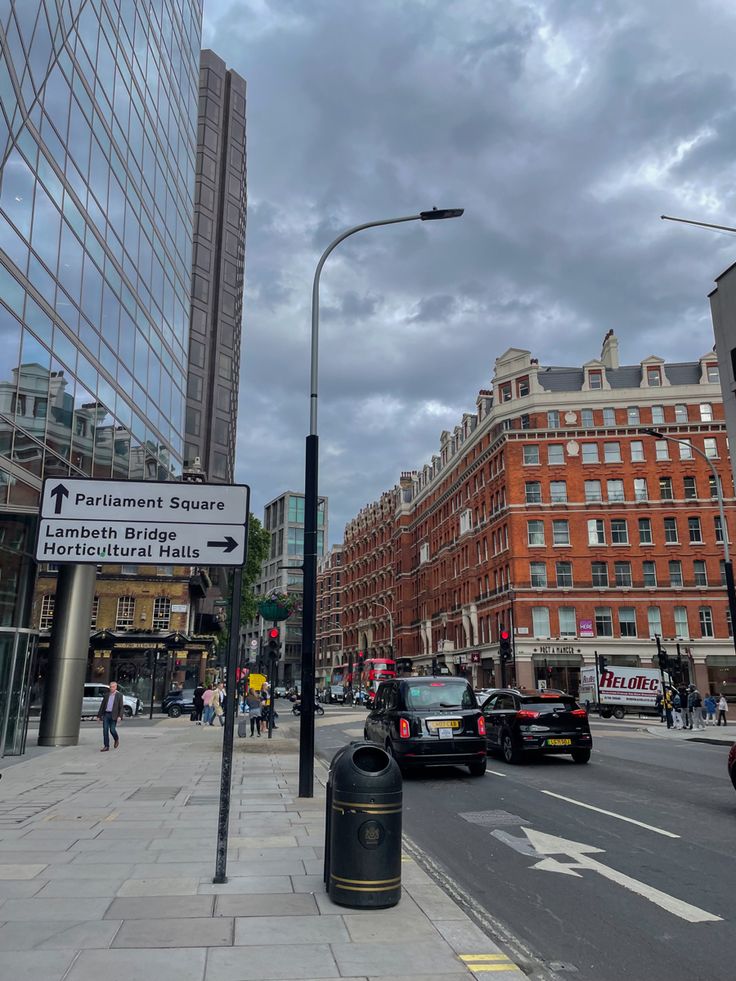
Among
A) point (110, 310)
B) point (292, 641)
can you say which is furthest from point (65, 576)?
point (292, 641)

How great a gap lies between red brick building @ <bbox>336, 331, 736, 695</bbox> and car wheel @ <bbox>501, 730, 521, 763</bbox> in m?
36.5

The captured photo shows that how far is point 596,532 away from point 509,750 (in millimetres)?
41077

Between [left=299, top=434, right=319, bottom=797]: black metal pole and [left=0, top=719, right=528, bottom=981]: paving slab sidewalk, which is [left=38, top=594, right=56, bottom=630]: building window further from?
[left=299, top=434, right=319, bottom=797]: black metal pole

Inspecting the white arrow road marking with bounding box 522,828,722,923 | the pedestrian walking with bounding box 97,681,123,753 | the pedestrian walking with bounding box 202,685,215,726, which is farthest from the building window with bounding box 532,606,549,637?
the white arrow road marking with bounding box 522,828,722,923

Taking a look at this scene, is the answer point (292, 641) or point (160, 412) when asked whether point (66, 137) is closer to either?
point (160, 412)

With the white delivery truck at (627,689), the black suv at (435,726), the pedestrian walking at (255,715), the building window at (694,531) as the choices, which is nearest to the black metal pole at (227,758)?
the black suv at (435,726)

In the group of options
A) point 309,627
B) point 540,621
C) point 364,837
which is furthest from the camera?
point 540,621

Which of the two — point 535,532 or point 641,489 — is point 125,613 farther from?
point 641,489

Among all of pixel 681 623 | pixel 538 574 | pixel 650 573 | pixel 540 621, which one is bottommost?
pixel 681 623

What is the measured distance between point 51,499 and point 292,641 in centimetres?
13056

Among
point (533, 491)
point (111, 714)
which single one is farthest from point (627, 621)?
point (111, 714)

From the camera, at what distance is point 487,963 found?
4.72m

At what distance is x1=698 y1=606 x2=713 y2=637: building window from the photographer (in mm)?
53781

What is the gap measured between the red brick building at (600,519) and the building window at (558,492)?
10 centimetres
